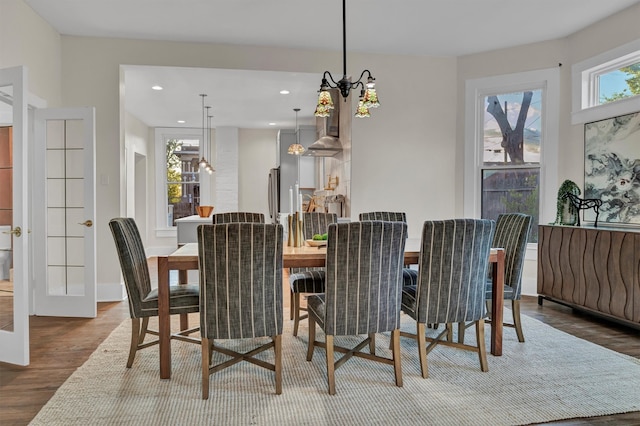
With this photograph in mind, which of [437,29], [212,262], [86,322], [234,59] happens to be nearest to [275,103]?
[234,59]

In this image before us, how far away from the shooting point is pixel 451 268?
2.42 m

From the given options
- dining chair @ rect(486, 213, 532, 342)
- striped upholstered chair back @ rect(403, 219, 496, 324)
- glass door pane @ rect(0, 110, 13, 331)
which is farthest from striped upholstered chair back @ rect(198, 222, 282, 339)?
glass door pane @ rect(0, 110, 13, 331)

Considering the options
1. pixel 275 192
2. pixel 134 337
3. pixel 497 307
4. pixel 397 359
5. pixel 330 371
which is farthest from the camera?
pixel 275 192

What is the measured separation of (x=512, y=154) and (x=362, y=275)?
3412 mm

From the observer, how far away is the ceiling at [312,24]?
367 centimetres

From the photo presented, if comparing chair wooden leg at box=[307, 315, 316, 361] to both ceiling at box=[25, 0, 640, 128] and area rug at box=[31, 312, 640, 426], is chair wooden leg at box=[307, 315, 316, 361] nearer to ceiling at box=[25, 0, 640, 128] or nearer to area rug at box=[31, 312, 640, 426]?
area rug at box=[31, 312, 640, 426]

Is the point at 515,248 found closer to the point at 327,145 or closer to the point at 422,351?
the point at 422,351

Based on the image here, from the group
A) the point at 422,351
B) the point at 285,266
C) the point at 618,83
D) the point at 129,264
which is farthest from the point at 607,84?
the point at 129,264

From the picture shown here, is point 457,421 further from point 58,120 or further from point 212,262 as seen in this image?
point 58,120

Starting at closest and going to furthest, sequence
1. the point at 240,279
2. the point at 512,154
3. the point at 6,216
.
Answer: the point at 240,279 → the point at 6,216 → the point at 512,154

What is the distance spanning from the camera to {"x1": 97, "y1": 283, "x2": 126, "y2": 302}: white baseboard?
4.43 metres

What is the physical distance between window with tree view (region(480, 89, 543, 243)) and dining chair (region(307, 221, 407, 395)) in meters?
3.07

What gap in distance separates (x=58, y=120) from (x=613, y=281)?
5113 millimetres

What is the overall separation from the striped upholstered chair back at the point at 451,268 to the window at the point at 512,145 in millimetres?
2626
